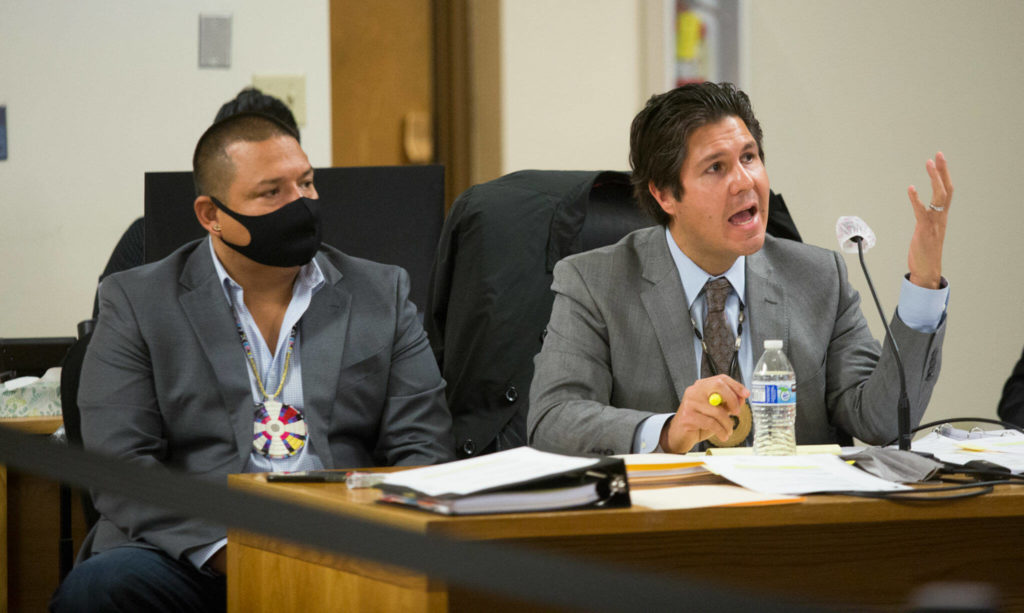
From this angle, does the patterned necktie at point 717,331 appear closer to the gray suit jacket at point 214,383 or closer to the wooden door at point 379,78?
the gray suit jacket at point 214,383

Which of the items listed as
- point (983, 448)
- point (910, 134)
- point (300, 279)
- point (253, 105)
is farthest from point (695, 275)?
point (910, 134)

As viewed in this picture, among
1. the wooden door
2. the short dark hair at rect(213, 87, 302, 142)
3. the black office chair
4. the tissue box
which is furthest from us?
the wooden door

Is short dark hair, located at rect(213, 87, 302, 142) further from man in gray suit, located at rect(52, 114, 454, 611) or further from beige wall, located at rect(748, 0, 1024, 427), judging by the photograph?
beige wall, located at rect(748, 0, 1024, 427)

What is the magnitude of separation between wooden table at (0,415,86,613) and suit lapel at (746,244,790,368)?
1.30m

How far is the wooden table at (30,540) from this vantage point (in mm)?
2150

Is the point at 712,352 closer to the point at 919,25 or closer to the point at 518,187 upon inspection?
the point at 518,187

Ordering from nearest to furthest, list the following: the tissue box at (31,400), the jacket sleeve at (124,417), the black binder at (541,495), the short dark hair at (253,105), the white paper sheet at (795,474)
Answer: the black binder at (541,495) < the white paper sheet at (795,474) < the jacket sleeve at (124,417) < the tissue box at (31,400) < the short dark hair at (253,105)

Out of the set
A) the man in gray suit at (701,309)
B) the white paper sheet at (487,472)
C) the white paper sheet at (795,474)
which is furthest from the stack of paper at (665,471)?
the man in gray suit at (701,309)

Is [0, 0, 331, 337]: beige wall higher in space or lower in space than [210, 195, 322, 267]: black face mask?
higher

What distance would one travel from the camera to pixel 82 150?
3291 millimetres

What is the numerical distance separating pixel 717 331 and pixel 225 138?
0.91m

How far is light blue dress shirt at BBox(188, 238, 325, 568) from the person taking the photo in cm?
177

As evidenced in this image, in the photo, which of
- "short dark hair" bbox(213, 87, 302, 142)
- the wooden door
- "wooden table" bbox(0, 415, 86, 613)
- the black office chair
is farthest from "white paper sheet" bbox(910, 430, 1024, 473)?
the wooden door

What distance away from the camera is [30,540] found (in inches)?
85.5
